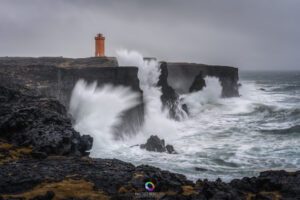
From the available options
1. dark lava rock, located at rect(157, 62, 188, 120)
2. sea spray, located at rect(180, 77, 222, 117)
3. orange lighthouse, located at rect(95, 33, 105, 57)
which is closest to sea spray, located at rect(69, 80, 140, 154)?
dark lava rock, located at rect(157, 62, 188, 120)

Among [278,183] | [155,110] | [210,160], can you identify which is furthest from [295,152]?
[155,110]

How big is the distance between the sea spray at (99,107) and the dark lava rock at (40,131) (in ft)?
23.5

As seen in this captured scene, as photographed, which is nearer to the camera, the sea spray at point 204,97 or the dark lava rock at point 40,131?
the dark lava rock at point 40,131

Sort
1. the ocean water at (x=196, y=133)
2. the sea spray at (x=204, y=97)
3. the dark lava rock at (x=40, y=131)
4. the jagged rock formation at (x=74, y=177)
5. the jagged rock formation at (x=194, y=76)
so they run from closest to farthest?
1. the jagged rock formation at (x=74, y=177)
2. the dark lava rock at (x=40, y=131)
3. the ocean water at (x=196, y=133)
4. the sea spray at (x=204, y=97)
5. the jagged rock formation at (x=194, y=76)

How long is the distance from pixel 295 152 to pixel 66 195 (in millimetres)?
16486

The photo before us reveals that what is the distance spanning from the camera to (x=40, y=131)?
16797 mm

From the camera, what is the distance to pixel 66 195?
11.3 meters

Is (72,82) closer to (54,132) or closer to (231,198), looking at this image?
(54,132)

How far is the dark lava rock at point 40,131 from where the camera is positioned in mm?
16109

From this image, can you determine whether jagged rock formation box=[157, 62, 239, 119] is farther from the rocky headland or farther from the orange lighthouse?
the rocky headland

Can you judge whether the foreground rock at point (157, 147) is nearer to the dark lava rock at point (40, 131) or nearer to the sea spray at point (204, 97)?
the dark lava rock at point (40, 131)

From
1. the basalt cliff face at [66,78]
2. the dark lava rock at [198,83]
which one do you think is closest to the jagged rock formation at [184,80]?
the dark lava rock at [198,83]

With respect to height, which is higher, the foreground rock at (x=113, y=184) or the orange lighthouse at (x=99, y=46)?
the orange lighthouse at (x=99, y=46)

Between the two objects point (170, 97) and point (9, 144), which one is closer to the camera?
point (9, 144)
